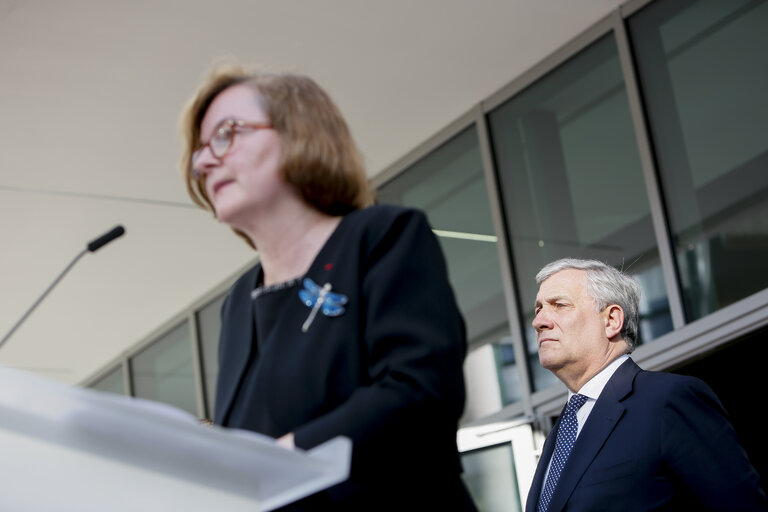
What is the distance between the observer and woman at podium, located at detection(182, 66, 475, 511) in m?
1.07

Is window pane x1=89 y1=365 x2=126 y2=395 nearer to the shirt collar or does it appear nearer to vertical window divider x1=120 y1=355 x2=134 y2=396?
vertical window divider x1=120 y1=355 x2=134 y2=396

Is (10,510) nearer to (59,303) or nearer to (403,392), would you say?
(403,392)

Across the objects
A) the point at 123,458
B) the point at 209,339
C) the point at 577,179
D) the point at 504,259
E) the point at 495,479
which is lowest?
the point at 123,458

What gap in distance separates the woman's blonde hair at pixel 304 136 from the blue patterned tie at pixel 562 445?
114 centimetres

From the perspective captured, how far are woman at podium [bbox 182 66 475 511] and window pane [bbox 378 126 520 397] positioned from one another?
4.92m

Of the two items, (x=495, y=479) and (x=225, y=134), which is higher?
(x=495, y=479)

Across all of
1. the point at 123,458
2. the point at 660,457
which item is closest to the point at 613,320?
the point at 660,457

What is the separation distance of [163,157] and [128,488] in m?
6.19

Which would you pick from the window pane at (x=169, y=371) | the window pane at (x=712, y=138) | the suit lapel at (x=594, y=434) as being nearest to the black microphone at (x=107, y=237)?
the window pane at (x=712, y=138)

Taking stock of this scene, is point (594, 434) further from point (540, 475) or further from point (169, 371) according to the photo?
point (169, 371)

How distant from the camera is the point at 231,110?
133 centimetres

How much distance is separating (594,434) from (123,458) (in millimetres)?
1590

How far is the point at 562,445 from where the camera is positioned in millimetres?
2418

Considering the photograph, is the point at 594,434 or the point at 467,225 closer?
the point at 594,434
